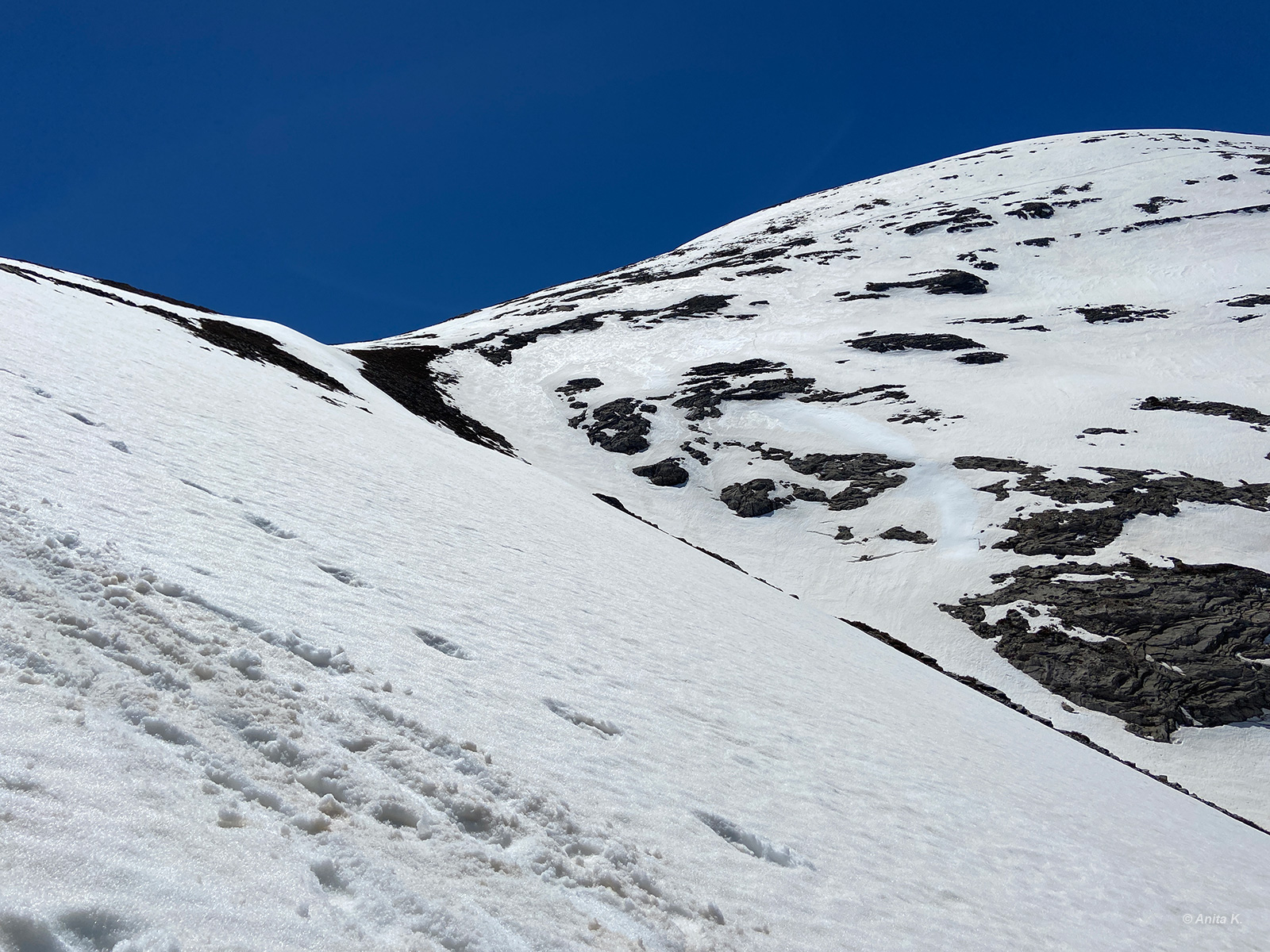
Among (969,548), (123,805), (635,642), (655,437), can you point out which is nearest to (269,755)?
(123,805)

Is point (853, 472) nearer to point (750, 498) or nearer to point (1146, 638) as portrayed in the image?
point (750, 498)

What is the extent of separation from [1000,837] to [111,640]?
860 cm

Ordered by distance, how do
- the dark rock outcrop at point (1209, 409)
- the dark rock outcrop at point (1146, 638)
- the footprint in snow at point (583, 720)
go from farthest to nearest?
the dark rock outcrop at point (1209, 409) < the dark rock outcrop at point (1146, 638) < the footprint in snow at point (583, 720)

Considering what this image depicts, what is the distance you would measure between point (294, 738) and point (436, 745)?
96cm

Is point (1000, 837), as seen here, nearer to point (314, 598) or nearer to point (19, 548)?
point (314, 598)

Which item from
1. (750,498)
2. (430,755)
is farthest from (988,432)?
(430,755)

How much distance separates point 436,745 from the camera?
4.80 metres

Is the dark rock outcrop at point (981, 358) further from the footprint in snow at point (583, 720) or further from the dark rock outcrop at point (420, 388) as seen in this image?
the footprint in snow at point (583, 720)

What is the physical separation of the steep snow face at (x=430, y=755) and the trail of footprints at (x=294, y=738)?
22 mm

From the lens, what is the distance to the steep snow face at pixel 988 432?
1017 inches

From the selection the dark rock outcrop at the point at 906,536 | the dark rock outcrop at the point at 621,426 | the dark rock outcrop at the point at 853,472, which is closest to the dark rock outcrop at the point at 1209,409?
the dark rock outcrop at the point at 853,472

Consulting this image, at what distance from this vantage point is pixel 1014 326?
6419 centimetres

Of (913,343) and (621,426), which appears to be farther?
(913,343)

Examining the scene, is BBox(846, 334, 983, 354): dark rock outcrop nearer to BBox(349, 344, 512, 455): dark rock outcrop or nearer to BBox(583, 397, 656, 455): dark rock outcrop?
BBox(583, 397, 656, 455): dark rock outcrop
